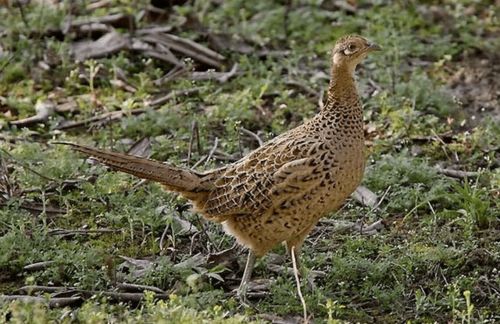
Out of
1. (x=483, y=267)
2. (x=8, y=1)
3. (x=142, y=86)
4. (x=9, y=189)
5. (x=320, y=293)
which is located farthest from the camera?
(x=8, y=1)

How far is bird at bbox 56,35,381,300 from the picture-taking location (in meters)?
6.22

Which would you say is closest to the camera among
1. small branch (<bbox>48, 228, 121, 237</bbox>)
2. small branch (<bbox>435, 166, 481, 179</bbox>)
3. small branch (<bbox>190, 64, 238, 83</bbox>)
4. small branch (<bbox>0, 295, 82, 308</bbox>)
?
small branch (<bbox>0, 295, 82, 308</bbox>)

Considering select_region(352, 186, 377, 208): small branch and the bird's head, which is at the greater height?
the bird's head

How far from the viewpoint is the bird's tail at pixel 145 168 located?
6.40m

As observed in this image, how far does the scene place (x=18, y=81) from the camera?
958 centimetres

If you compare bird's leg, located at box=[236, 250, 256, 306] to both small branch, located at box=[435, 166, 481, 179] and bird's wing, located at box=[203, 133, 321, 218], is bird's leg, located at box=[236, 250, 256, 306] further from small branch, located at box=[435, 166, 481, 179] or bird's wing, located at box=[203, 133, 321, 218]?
small branch, located at box=[435, 166, 481, 179]

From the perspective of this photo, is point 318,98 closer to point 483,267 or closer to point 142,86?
point 142,86

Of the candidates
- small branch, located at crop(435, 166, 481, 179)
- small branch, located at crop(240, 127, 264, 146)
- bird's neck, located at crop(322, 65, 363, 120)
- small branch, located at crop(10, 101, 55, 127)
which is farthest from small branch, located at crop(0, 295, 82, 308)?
small branch, located at crop(435, 166, 481, 179)

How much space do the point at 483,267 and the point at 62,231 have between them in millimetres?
2585

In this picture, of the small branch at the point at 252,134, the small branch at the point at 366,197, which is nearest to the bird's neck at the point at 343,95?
the small branch at the point at 366,197

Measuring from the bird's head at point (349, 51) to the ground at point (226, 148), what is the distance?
1.14m

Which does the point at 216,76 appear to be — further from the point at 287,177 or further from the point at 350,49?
the point at 287,177

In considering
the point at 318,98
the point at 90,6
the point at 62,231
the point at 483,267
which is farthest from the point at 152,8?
the point at 483,267

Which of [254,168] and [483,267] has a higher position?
[254,168]
